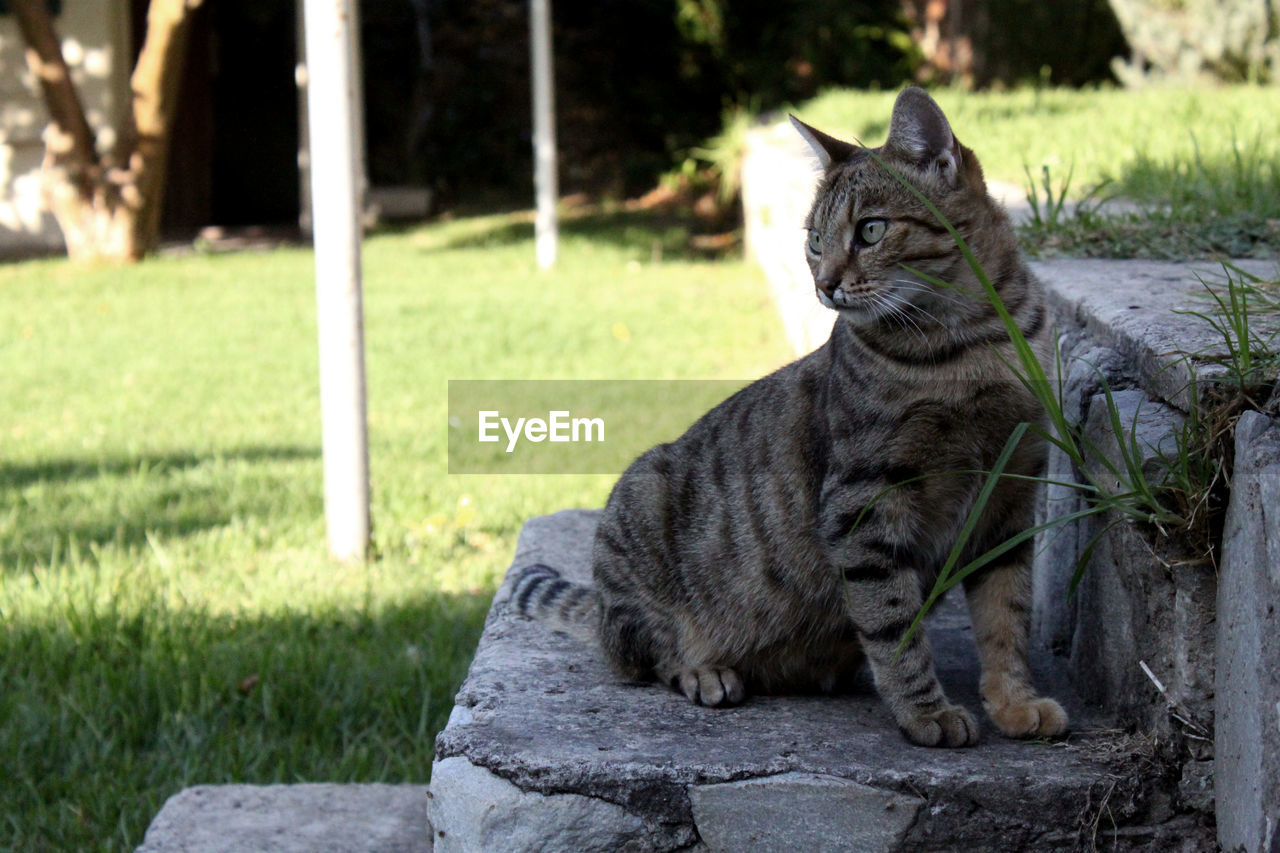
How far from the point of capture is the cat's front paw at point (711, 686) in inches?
89.7

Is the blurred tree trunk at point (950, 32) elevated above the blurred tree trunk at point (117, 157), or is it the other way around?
the blurred tree trunk at point (950, 32)

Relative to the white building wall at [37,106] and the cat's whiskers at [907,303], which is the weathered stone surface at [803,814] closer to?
the cat's whiskers at [907,303]

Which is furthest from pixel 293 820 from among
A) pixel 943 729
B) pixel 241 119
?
pixel 241 119

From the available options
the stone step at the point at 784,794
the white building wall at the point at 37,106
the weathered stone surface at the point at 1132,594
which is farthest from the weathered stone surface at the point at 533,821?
the white building wall at the point at 37,106

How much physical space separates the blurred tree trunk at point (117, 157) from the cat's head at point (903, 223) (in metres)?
9.94

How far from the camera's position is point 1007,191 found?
15.3 feet

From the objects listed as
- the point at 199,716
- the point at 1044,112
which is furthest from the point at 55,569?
the point at 1044,112

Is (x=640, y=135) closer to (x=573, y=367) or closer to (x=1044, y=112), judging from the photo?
(x=1044, y=112)

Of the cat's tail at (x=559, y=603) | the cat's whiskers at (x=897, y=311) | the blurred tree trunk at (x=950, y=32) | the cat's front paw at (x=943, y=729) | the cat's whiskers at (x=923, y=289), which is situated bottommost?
the cat's tail at (x=559, y=603)

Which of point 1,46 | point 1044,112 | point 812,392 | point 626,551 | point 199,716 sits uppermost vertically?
point 1,46

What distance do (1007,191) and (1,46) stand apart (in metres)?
11.4

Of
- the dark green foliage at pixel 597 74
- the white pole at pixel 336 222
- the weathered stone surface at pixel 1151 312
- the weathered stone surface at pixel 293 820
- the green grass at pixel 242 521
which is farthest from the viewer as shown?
the dark green foliage at pixel 597 74

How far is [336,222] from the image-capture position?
13.2ft

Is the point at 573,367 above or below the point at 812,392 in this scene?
below
